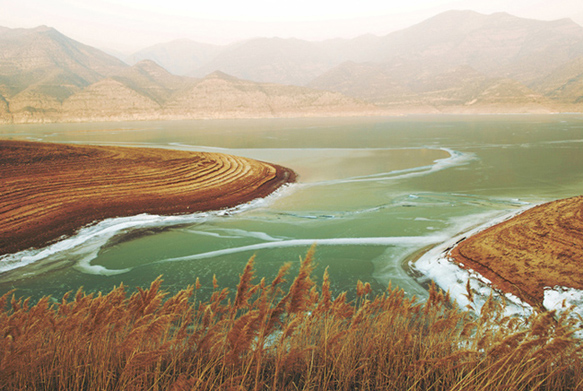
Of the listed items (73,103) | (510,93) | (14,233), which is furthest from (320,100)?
(14,233)

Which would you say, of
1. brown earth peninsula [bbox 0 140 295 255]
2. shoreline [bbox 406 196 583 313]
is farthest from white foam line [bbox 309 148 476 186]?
shoreline [bbox 406 196 583 313]

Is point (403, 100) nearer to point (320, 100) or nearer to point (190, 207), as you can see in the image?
point (320, 100)

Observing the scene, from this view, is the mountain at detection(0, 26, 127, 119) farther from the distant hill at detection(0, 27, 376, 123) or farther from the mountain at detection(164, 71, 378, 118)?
the mountain at detection(164, 71, 378, 118)

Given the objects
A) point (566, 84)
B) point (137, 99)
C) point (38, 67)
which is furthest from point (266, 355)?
point (38, 67)

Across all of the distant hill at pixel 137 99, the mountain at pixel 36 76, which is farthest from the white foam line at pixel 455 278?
the mountain at pixel 36 76

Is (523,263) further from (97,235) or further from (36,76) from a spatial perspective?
(36,76)

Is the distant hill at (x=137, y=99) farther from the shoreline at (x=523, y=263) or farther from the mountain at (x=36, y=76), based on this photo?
the shoreline at (x=523, y=263)
